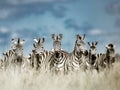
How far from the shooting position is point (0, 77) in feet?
51.7

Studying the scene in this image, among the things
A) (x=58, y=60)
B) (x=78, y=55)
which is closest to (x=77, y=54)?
(x=78, y=55)

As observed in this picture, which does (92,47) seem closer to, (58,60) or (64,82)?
(58,60)

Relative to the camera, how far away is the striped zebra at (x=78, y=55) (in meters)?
22.9

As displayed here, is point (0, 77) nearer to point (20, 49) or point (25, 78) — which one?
point (25, 78)

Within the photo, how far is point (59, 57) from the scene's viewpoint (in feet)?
78.0

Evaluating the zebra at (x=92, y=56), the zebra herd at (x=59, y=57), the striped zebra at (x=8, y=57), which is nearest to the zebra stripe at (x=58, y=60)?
the zebra herd at (x=59, y=57)

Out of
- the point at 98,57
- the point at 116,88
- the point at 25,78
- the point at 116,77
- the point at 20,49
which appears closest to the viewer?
the point at 116,88

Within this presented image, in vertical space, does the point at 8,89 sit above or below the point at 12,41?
below

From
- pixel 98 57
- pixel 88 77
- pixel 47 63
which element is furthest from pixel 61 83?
pixel 98 57

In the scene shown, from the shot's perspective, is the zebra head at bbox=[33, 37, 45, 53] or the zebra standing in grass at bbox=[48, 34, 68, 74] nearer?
the zebra standing in grass at bbox=[48, 34, 68, 74]

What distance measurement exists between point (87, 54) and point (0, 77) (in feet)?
28.9

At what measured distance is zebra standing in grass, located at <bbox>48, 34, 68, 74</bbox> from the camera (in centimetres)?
2286

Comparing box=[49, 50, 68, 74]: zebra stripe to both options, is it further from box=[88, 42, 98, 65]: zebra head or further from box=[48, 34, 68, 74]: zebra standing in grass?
box=[88, 42, 98, 65]: zebra head

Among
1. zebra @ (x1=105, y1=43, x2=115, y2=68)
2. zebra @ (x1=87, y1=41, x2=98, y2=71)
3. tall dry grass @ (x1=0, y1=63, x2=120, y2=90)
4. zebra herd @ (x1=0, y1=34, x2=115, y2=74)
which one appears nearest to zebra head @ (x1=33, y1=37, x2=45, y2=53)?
zebra herd @ (x1=0, y1=34, x2=115, y2=74)
